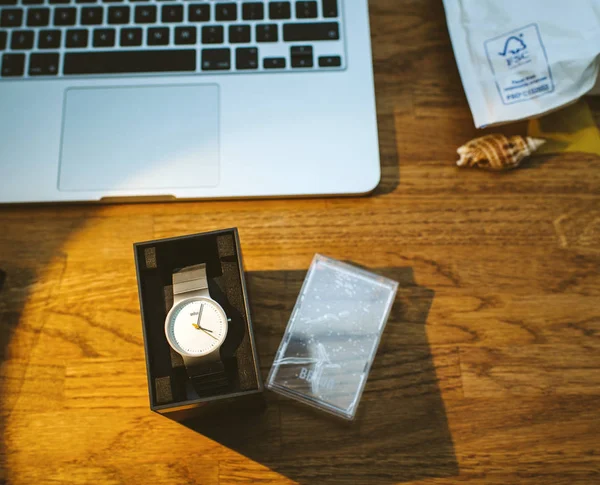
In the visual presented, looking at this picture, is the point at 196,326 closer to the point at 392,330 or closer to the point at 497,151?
the point at 392,330

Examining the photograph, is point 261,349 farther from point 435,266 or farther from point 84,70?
point 84,70

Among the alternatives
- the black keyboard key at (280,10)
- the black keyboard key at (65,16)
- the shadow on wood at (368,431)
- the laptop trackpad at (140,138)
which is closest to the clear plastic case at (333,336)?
the shadow on wood at (368,431)

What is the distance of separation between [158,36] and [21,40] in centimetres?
15

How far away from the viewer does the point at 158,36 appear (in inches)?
23.5

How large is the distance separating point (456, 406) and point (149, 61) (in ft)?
1.57

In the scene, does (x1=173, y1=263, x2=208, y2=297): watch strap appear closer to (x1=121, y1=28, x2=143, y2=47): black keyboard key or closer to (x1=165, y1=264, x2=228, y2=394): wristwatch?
(x1=165, y1=264, x2=228, y2=394): wristwatch

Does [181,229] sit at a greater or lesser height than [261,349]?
greater

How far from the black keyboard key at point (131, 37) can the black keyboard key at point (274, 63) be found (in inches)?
5.4

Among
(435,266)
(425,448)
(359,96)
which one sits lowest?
(425,448)

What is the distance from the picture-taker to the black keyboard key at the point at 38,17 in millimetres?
599

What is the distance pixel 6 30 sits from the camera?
0.60 metres

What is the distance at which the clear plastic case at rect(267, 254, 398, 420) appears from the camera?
21.7 inches

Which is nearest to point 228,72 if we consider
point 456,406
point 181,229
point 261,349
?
point 181,229

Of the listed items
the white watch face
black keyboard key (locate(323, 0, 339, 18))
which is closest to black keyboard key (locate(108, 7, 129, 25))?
black keyboard key (locate(323, 0, 339, 18))
